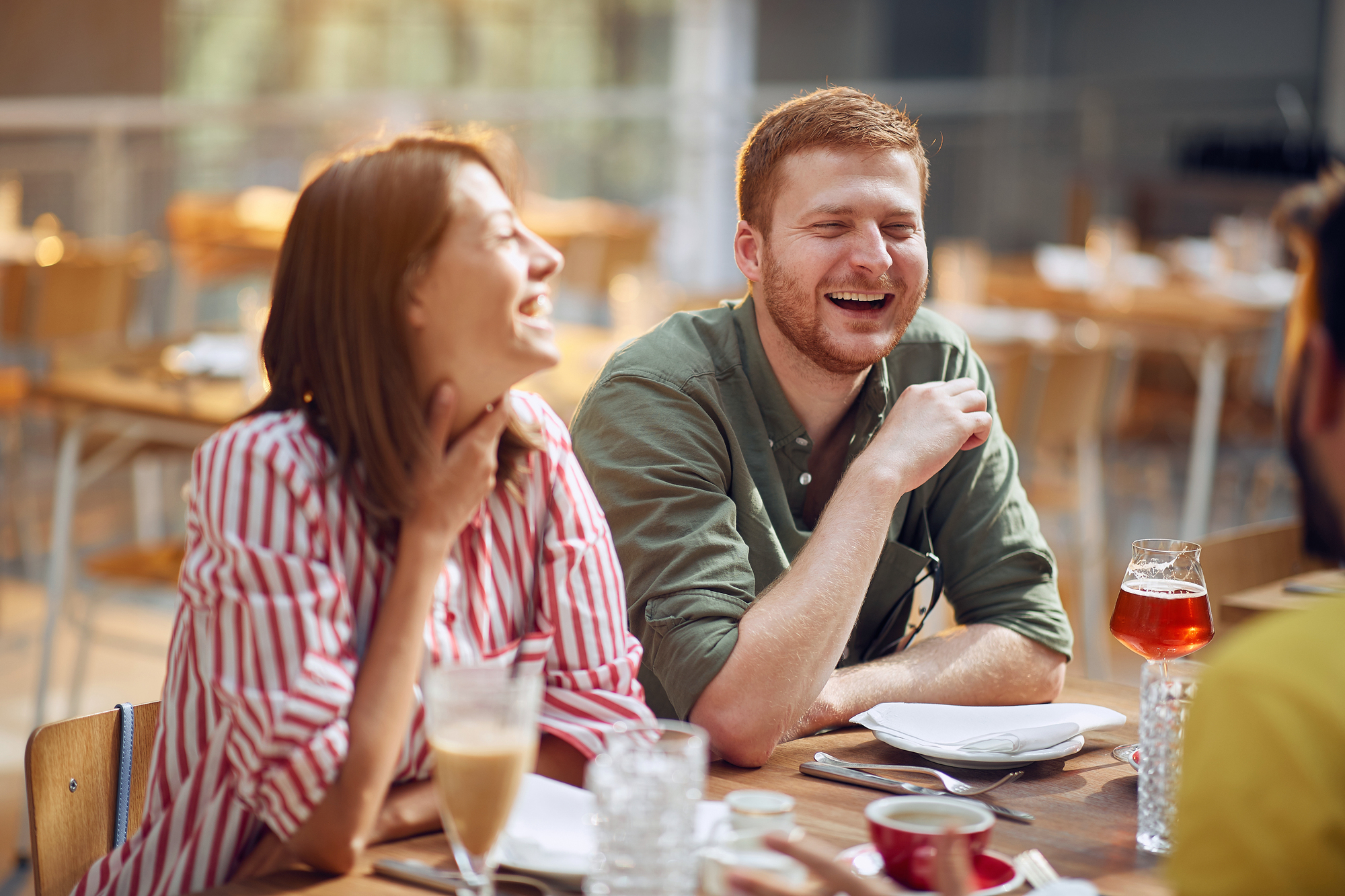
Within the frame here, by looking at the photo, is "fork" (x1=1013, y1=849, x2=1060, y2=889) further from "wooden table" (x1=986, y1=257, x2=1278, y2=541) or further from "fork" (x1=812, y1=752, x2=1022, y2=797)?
"wooden table" (x1=986, y1=257, x2=1278, y2=541)

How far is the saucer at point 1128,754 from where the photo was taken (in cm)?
132

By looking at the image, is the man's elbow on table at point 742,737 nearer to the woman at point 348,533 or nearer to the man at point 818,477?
the man at point 818,477

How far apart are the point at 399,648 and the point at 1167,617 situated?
2.38 ft

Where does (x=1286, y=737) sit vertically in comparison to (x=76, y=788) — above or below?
above

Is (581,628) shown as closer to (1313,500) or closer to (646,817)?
(646,817)

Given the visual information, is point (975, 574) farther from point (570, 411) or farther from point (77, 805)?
point (570, 411)

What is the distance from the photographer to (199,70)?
7.15 meters

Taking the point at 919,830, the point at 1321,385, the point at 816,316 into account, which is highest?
the point at 1321,385

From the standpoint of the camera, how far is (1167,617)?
4.35 feet

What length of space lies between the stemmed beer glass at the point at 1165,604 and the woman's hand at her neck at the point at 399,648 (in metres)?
0.64

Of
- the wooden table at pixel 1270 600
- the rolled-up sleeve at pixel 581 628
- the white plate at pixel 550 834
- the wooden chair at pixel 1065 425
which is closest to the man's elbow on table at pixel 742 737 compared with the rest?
the rolled-up sleeve at pixel 581 628

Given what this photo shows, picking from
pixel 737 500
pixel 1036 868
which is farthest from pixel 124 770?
pixel 1036 868

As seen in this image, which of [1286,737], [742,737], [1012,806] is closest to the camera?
[1286,737]

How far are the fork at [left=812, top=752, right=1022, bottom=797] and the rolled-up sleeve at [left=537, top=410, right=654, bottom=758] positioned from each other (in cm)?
18
